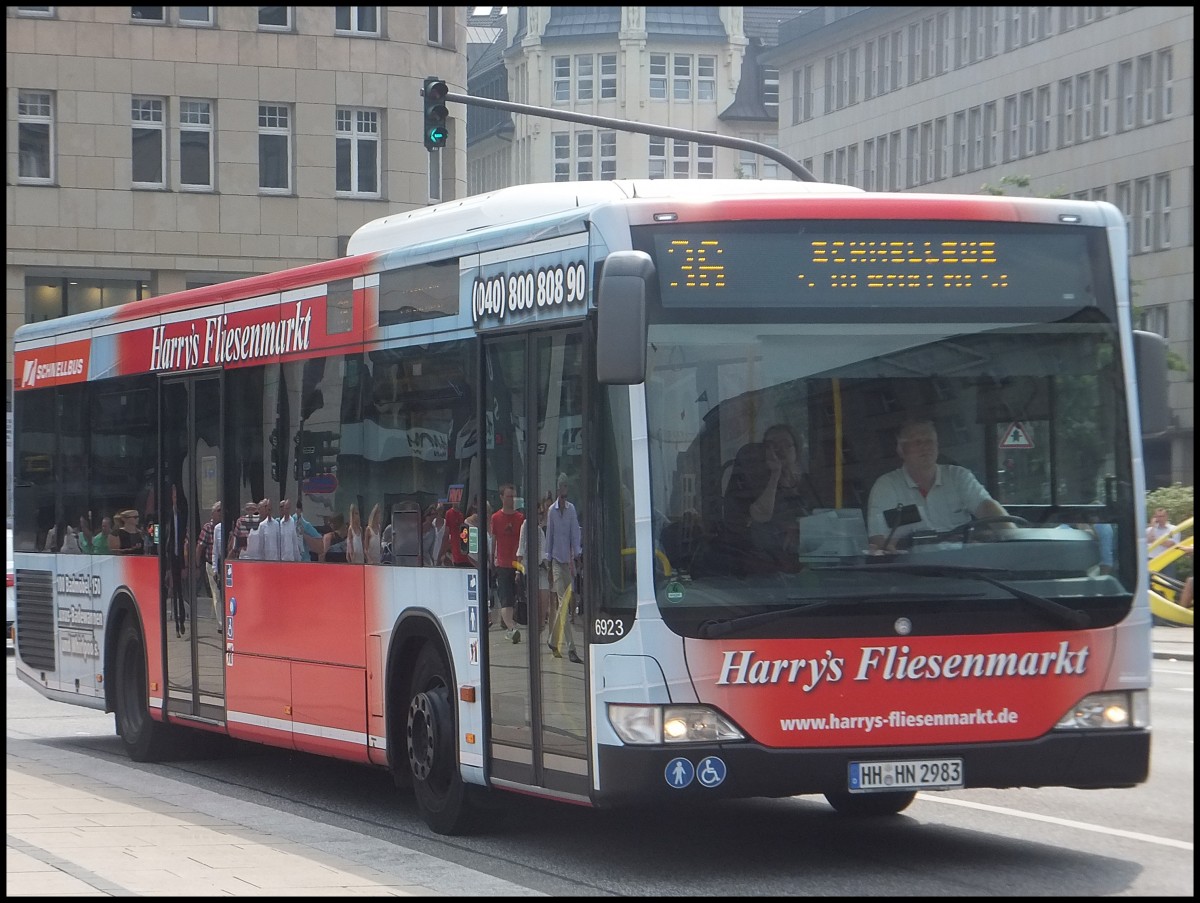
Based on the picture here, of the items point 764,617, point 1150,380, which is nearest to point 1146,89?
point 1150,380

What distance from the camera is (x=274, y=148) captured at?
5081cm

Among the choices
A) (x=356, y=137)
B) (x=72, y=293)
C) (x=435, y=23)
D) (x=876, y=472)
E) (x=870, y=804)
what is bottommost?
(x=870, y=804)

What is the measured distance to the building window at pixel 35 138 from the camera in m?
48.4

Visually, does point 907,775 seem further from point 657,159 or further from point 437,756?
point 657,159

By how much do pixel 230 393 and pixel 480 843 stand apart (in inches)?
170

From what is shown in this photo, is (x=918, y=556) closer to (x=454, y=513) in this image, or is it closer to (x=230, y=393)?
(x=454, y=513)

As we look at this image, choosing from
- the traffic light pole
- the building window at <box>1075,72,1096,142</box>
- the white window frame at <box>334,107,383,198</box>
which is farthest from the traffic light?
the building window at <box>1075,72,1096,142</box>

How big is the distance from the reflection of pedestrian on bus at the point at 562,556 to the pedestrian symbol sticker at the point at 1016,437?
185 cm

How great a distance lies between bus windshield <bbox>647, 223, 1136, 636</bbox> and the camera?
31.3 ft

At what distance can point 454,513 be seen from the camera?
11320 millimetres

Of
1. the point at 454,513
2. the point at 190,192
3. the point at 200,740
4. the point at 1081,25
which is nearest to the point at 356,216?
the point at 190,192

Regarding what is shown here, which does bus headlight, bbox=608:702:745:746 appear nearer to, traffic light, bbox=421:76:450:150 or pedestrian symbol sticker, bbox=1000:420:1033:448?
pedestrian symbol sticker, bbox=1000:420:1033:448

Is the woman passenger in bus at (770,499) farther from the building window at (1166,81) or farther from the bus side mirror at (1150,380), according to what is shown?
the building window at (1166,81)

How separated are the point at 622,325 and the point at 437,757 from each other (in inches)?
125
